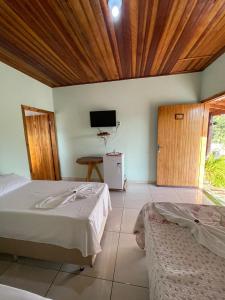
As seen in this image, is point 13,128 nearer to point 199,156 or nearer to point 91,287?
point 91,287

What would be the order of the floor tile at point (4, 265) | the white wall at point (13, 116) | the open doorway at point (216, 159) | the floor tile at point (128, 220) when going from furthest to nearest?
the open doorway at point (216, 159) → the white wall at point (13, 116) → the floor tile at point (128, 220) → the floor tile at point (4, 265)


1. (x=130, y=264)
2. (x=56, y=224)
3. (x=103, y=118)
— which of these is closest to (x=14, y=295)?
(x=56, y=224)

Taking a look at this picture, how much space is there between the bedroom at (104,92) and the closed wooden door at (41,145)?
0.28 meters

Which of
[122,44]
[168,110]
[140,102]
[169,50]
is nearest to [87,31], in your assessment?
[122,44]

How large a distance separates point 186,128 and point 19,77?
350cm

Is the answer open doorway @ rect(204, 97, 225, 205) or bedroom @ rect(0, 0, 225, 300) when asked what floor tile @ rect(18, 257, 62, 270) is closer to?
bedroom @ rect(0, 0, 225, 300)

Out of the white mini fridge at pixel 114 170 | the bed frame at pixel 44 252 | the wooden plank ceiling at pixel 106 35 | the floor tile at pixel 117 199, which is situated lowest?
the floor tile at pixel 117 199

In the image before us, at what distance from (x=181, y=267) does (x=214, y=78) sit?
3.04m

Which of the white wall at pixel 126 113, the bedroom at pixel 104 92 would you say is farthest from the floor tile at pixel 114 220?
the white wall at pixel 126 113

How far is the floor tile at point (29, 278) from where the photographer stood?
4.25 feet

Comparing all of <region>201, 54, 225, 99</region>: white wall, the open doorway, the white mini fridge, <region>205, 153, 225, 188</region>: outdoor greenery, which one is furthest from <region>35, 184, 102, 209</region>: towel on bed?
<region>205, 153, 225, 188</region>: outdoor greenery

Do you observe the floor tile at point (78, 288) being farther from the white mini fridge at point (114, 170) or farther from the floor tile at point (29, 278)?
the white mini fridge at point (114, 170)

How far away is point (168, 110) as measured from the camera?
3.16 metres

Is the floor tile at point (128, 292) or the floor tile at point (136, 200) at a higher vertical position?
the floor tile at point (136, 200)
